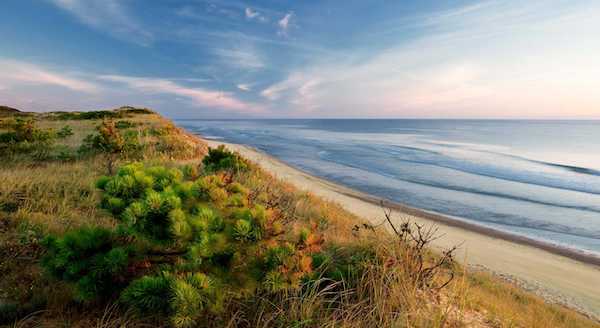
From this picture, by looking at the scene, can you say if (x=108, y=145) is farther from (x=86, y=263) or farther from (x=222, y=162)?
(x=86, y=263)

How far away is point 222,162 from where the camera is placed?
10.7 m

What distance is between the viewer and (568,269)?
10969 millimetres

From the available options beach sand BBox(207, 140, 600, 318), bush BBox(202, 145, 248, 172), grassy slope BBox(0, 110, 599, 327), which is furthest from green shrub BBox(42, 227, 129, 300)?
beach sand BBox(207, 140, 600, 318)

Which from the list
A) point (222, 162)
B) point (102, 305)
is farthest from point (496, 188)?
point (102, 305)

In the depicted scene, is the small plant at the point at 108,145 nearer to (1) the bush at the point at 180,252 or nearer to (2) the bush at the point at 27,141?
(2) the bush at the point at 27,141

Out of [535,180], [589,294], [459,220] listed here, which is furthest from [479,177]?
[589,294]

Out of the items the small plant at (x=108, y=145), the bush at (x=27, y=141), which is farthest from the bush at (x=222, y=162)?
Answer: the bush at (x=27, y=141)

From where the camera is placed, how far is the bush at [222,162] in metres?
10.5

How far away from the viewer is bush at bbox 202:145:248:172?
10461 mm

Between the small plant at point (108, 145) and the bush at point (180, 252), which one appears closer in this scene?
the bush at point (180, 252)

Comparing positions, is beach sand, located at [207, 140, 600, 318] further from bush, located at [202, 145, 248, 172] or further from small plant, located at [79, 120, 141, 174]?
small plant, located at [79, 120, 141, 174]

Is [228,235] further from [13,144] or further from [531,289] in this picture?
[13,144]

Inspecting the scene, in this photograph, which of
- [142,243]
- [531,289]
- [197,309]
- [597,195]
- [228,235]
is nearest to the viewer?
[197,309]

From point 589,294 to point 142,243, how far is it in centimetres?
1283
